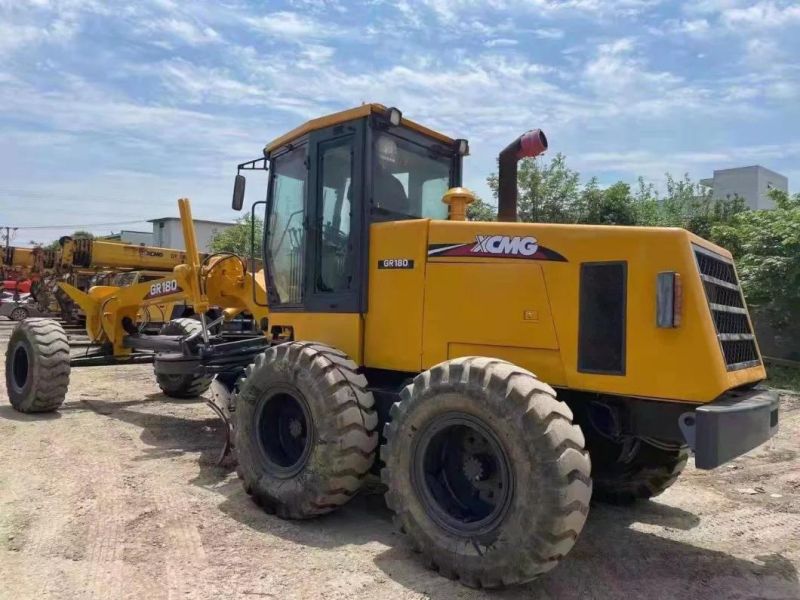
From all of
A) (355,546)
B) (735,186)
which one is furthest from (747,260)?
(735,186)

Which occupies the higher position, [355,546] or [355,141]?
[355,141]

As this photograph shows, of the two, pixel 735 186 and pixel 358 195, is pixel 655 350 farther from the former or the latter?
pixel 735 186

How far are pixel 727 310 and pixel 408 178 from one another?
2.57 meters

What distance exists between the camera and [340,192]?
5.11 m

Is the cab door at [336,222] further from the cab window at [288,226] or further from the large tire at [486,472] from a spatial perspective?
the large tire at [486,472]

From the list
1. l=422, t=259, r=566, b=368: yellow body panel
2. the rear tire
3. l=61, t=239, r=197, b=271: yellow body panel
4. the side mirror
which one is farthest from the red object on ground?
l=422, t=259, r=566, b=368: yellow body panel

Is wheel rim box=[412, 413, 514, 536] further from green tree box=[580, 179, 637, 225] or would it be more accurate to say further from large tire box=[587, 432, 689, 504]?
green tree box=[580, 179, 637, 225]

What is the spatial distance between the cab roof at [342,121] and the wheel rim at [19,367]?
477 centimetres

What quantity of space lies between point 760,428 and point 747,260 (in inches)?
361

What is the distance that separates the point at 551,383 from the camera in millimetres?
3949

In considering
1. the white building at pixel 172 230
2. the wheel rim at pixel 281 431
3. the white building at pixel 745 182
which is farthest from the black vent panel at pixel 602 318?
the white building at pixel 172 230

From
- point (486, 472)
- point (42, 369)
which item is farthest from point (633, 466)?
point (42, 369)

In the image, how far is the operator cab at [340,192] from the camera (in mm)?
4918

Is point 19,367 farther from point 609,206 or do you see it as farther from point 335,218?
point 609,206
